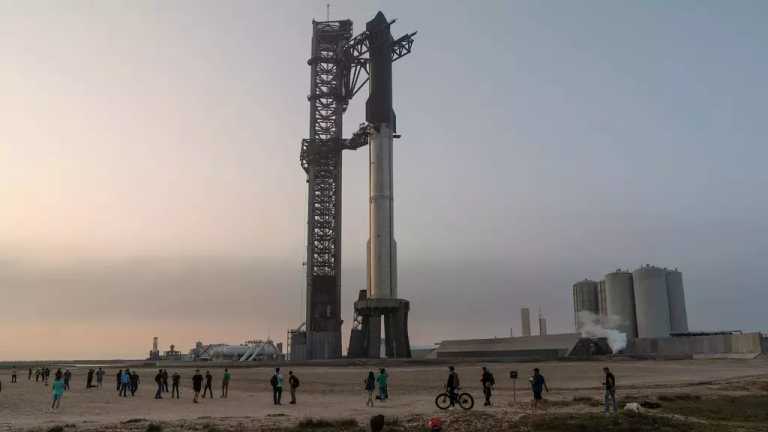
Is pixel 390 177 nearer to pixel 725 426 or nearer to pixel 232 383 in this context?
pixel 232 383

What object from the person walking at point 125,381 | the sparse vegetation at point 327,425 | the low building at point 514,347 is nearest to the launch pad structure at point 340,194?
the low building at point 514,347

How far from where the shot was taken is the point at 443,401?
29203mm

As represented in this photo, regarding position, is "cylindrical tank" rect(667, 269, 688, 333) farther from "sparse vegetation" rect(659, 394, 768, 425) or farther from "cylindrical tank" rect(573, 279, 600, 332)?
"sparse vegetation" rect(659, 394, 768, 425)

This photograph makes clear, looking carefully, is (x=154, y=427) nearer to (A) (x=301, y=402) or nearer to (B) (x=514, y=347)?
(A) (x=301, y=402)

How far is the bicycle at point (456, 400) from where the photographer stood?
2849 centimetres

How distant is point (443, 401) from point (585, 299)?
13350 centimetres

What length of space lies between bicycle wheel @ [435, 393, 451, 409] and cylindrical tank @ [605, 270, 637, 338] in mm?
115732

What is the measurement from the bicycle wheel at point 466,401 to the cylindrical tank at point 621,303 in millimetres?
116104

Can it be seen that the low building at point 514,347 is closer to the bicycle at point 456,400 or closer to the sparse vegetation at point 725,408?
the sparse vegetation at point 725,408

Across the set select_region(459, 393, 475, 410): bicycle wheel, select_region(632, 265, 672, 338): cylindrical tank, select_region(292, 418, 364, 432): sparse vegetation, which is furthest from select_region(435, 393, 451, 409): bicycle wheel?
select_region(632, 265, 672, 338): cylindrical tank

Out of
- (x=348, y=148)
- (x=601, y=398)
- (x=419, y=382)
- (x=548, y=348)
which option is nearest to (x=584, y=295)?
(x=548, y=348)

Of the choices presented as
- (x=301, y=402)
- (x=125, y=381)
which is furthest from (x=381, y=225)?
(x=301, y=402)

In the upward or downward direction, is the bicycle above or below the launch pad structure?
below

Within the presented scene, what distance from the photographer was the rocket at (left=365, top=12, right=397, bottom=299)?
3474 inches
